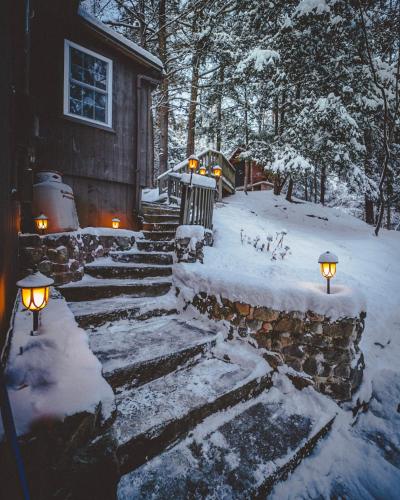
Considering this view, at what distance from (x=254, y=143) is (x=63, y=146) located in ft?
31.5

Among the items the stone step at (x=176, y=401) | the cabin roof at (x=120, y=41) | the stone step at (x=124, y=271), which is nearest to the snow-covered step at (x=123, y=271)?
the stone step at (x=124, y=271)

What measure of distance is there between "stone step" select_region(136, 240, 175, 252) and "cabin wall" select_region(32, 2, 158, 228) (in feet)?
5.99

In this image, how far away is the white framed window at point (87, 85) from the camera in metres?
6.03

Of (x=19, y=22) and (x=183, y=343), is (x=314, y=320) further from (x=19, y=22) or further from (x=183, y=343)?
(x=19, y=22)

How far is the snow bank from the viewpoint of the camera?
1150 millimetres

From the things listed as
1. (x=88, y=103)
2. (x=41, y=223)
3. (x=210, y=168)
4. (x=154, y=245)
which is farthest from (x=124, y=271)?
(x=210, y=168)

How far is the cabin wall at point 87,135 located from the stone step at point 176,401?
5050mm

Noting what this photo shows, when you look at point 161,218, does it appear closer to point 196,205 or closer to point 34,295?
point 196,205

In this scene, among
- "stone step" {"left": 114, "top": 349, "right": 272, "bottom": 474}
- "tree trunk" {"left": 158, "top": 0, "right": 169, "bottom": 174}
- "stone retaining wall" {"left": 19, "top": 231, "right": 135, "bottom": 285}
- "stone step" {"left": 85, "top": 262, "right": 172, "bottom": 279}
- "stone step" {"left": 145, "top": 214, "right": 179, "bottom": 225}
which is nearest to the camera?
"stone step" {"left": 114, "top": 349, "right": 272, "bottom": 474}

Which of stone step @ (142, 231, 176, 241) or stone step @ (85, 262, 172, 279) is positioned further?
stone step @ (142, 231, 176, 241)

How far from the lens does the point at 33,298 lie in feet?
6.54

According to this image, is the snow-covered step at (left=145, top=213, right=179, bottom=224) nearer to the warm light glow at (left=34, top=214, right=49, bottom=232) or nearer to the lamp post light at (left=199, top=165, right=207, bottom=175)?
the warm light glow at (left=34, top=214, right=49, bottom=232)

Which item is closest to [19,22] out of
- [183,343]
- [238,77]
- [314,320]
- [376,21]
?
[183,343]

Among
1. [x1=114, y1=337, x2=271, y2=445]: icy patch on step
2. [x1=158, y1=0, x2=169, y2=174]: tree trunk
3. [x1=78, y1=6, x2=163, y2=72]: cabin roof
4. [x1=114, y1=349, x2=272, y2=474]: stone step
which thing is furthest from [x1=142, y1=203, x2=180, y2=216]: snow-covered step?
[x1=158, y1=0, x2=169, y2=174]: tree trunk
